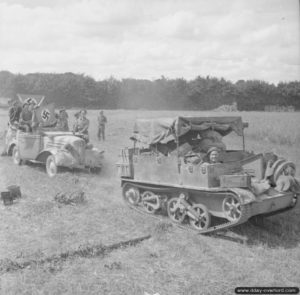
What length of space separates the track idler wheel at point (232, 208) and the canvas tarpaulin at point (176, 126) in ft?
4.89

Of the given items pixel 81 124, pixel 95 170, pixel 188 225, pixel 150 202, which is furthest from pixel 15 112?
pixel 188 225

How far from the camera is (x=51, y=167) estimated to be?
11.5 meters

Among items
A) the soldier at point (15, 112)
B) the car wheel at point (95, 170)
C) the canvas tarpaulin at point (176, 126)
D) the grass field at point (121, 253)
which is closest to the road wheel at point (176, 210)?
the grass field at point (121, 253)

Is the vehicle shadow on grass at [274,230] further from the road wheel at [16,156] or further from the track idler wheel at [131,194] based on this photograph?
the road wheel at [16,156]

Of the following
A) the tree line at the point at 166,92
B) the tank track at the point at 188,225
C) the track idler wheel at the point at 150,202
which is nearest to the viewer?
the tank track at the point at 188,225

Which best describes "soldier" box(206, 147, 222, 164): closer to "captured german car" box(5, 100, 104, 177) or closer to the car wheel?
"captured german car" box(5, 100, 104, 177)

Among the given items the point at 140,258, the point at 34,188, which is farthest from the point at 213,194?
the point at 34,188

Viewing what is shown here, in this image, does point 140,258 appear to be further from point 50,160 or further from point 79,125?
point 79,125

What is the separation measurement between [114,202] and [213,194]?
279 cm

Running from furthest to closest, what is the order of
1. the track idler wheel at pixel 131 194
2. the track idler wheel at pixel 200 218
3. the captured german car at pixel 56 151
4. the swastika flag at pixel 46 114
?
the swastika flag at pixel 46 114 < the captured german car at pixel 56 151 < the track idler wheel at pixel 131 194 < the track idler wheel at pixel 200 218

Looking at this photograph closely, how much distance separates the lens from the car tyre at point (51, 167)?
1135cm

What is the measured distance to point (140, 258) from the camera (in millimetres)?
6000

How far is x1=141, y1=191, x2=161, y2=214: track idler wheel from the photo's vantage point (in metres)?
8.22

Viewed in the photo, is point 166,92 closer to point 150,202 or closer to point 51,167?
point 51,167
